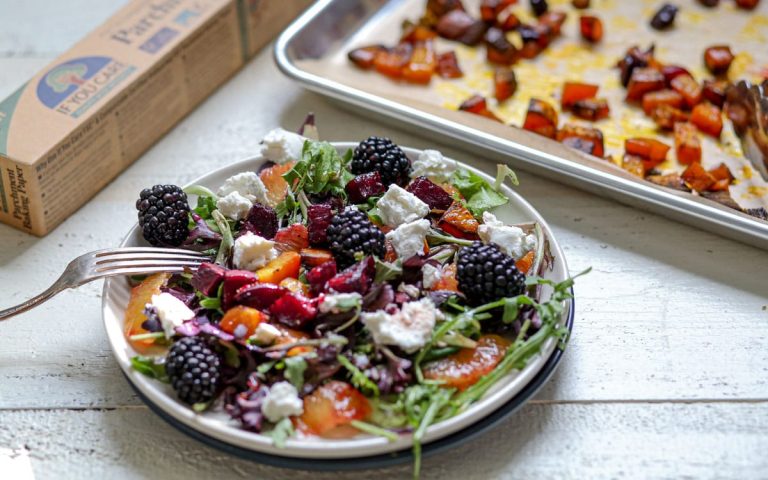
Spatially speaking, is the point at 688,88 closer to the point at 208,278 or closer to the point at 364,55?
the point at 364,55

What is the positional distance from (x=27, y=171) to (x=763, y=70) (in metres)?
2.07

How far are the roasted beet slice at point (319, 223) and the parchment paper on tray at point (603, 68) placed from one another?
658mm

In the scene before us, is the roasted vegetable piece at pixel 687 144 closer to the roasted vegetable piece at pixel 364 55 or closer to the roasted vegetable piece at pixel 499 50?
the roasted vegetable piece at pixel 499 50

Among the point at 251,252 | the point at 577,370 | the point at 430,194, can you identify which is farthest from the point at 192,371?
the point at 577,370

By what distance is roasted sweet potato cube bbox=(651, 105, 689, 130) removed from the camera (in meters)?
2.41

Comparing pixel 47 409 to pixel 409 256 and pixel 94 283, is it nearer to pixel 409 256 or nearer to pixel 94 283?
pixel 94 283

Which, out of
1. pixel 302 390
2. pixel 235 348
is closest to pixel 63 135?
pixel 235 348

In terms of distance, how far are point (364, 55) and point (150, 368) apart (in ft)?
4.57

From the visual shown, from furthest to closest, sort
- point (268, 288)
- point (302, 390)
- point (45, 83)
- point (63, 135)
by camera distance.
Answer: point (45, 83) → point (63, 135) → point (268, 288) → point (302, 390)

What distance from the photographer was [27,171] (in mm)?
2043

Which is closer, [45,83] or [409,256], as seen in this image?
[409,256]

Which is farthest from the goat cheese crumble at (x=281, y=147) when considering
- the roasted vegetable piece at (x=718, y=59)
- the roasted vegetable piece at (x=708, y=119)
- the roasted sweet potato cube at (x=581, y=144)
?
the roasted vegetable piece at (x=718, y=59)

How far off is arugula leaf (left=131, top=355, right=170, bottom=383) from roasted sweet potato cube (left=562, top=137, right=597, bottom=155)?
1.21 m

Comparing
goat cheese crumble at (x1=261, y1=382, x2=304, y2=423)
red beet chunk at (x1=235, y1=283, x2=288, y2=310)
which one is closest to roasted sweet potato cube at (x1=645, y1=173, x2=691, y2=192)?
red beet chunk at (x1=235, y1=283, x2=288, y2=310)
